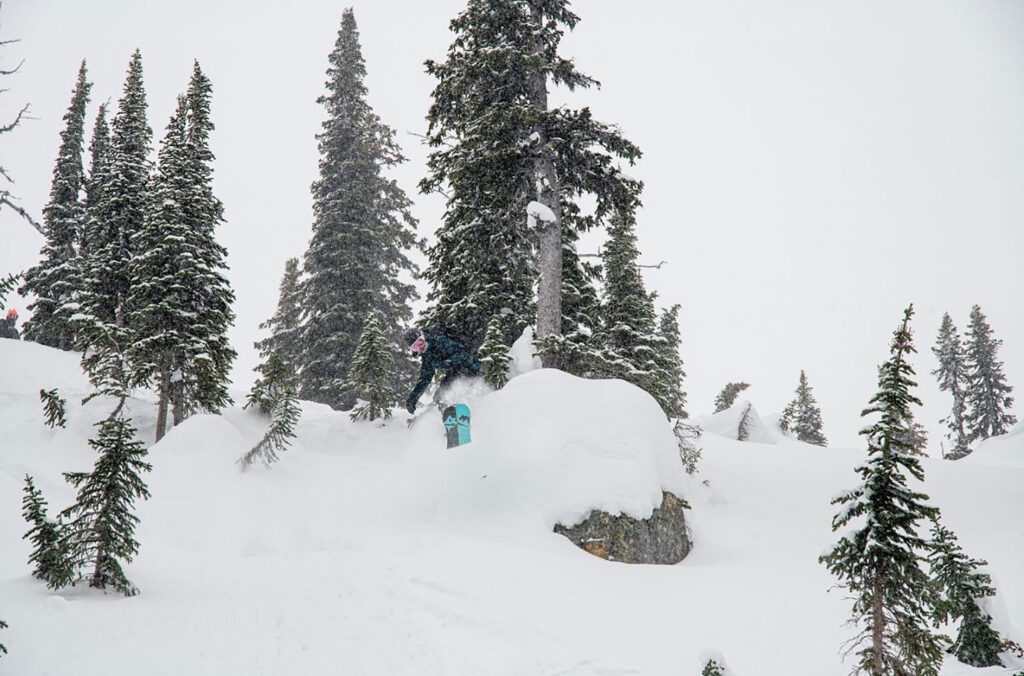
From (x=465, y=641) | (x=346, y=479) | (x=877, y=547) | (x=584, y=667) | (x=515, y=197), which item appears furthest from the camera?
(x=515, y=197)

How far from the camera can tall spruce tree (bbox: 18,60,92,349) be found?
84.6ft

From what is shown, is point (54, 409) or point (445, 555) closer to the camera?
point (445, 555)

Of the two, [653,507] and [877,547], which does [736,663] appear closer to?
[877,547]

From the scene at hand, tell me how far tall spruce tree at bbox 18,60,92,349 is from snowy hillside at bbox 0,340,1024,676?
1247 cm

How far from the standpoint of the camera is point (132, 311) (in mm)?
16953

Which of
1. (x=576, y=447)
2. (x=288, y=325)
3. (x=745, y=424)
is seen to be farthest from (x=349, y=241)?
(x=745, y=424)

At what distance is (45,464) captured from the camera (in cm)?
1232

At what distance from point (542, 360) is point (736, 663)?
8.37m

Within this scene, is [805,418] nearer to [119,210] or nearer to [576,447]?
[576,447]

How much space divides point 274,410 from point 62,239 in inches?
919

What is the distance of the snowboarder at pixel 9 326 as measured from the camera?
93.0 ft

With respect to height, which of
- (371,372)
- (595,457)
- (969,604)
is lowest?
(969,604)

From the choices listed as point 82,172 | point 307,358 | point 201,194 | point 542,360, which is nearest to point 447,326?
point 542,360

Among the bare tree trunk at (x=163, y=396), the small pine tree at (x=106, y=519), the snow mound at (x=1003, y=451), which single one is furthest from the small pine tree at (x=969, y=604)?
the snow mound at (x=1003, y=451)
